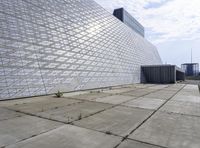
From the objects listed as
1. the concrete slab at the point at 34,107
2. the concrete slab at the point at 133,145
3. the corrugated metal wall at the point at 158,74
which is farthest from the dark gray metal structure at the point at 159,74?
the concrete slab at the point at 133,145

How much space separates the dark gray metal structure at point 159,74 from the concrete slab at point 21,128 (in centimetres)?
3465

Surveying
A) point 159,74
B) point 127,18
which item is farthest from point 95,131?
point 127,18

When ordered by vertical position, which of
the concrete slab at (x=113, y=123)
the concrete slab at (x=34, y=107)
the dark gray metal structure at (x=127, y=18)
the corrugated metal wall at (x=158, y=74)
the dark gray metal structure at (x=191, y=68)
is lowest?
the concrete slab at (x=113, y=123)

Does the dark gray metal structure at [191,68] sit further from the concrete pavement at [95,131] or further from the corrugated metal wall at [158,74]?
the concrete pavement at [95,131]

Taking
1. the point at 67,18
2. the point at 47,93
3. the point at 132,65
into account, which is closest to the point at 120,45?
the point at 132,65

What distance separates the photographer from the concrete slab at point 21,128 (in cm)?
452

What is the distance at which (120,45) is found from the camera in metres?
32.3

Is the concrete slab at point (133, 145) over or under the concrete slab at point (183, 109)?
over

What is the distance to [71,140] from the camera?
4496mm

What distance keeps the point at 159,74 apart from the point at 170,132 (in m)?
35.6

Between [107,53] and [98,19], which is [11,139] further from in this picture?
[98,19]

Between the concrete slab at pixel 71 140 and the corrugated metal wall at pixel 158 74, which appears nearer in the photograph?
the concrete slab at pixel 71 140

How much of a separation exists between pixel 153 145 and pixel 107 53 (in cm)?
2193

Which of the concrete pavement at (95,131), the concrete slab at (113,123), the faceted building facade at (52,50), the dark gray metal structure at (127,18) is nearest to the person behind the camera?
the concrete pavement at (95,131)
